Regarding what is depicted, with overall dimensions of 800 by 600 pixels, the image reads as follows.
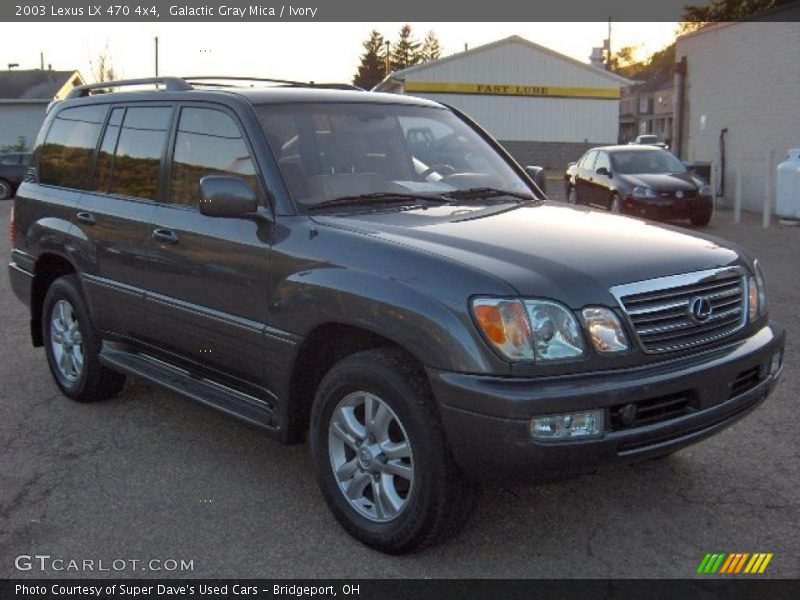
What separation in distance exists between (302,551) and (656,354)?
1.62 metres

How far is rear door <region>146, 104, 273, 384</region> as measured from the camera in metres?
4.17

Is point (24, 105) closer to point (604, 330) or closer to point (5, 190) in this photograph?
point (5, 190)

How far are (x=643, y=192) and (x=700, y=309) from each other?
12.6 metres

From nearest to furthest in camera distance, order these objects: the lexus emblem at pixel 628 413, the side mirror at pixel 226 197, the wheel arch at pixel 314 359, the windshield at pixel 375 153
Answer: the lexus emblem at pixel 628 413 < the wheel arch at pixel 314 359 < the side mirror at pixel 226 197 < the windshield at pixel 375 153

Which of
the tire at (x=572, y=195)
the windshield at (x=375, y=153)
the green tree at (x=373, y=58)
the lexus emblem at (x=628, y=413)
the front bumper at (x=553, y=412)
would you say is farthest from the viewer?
the green tree at (x=373, y=58)

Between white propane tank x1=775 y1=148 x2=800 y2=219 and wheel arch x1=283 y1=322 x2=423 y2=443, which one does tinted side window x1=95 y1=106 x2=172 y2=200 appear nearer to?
wheel arch x1=283 y1=322 x2=423 y2=443

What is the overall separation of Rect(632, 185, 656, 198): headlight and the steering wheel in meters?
11.6

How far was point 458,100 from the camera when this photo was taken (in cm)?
4306

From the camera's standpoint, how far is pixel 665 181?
16.0 metres

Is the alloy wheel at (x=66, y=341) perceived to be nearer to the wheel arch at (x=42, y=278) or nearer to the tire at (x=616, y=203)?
the wheel arch at (x=42, y=278)

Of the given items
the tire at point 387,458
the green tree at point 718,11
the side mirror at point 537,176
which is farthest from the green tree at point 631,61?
the tire at point 387,458

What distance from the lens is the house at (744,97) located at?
1881 centimetres

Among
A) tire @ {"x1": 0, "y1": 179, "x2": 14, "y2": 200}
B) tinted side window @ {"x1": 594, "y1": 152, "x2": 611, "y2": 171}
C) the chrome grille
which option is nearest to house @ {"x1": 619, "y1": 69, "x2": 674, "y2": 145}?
tire @ {"x1": 0, "y1": 179, "x2": 14, "y2": 200}

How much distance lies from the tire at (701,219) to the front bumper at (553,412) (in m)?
13.4
